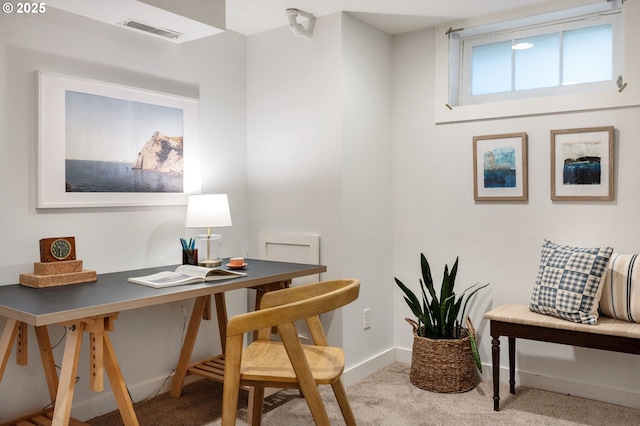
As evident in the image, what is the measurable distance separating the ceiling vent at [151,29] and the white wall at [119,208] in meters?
0.18

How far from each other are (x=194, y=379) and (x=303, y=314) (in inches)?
66.5

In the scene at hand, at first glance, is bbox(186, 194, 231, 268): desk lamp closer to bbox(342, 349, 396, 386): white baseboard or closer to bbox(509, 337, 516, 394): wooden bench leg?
bbox(342, 349, 396, 386): white baseboard

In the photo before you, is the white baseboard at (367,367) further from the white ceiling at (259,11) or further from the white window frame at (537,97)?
the white ceiling at (259,11)

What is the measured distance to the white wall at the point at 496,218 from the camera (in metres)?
2.91

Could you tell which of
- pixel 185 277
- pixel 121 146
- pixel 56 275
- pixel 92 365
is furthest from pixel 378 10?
pixel 92 365

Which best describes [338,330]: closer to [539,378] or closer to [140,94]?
[539,378]

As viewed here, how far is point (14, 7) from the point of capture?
2457 mm

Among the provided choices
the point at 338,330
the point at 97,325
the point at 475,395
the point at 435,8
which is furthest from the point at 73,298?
the point at 435,8

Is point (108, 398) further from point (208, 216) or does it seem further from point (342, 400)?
point (342, 400)

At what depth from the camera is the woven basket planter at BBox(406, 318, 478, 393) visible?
3102 millimetres

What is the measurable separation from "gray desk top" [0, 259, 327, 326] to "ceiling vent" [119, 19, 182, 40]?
1.24 meters

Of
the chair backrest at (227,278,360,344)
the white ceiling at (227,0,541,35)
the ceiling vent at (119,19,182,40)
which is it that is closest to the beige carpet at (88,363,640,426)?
the chair backrest at (227,278,360,344)

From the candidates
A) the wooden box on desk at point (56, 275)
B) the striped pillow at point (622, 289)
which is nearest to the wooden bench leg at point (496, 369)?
the striped pillow at point (622, 289)

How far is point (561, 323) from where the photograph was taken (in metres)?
2.64
